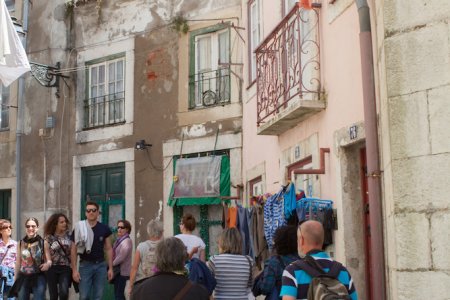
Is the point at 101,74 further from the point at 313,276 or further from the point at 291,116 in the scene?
the point at 313,276

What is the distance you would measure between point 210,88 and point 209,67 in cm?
41

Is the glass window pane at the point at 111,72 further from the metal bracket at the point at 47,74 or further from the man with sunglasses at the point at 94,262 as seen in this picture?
the man with sunglasses at the point at 94,262

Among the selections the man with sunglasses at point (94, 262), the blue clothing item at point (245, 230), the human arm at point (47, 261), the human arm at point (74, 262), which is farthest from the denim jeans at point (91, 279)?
the blue clothing item at point (245, 230)

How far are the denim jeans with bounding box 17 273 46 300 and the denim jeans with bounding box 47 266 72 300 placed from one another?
11 cm

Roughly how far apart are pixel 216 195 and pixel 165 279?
840 centimetres

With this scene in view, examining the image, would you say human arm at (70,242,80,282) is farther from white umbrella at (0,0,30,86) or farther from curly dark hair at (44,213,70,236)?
white umbrella at (0,0,30,86)

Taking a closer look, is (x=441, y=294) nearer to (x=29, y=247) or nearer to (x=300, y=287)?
(x=300, y=287)

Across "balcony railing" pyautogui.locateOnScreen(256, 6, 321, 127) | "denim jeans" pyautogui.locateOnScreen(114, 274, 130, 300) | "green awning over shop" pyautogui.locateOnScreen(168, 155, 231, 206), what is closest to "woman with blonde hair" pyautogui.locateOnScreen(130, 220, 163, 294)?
"denim jeans" pyautogui.locateOnScreen(114, 274, 130, 300)

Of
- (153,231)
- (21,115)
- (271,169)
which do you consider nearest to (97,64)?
(21,115)

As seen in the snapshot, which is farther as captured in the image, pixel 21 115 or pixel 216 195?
pixel 21 115

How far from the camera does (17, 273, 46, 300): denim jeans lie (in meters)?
9.83

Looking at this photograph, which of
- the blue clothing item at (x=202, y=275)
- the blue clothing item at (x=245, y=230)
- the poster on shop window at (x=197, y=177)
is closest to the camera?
the blue clothing item at (x=202, y=275)

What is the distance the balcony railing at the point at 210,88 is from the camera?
13.5 meters

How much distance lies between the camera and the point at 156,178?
14250 millimetres
